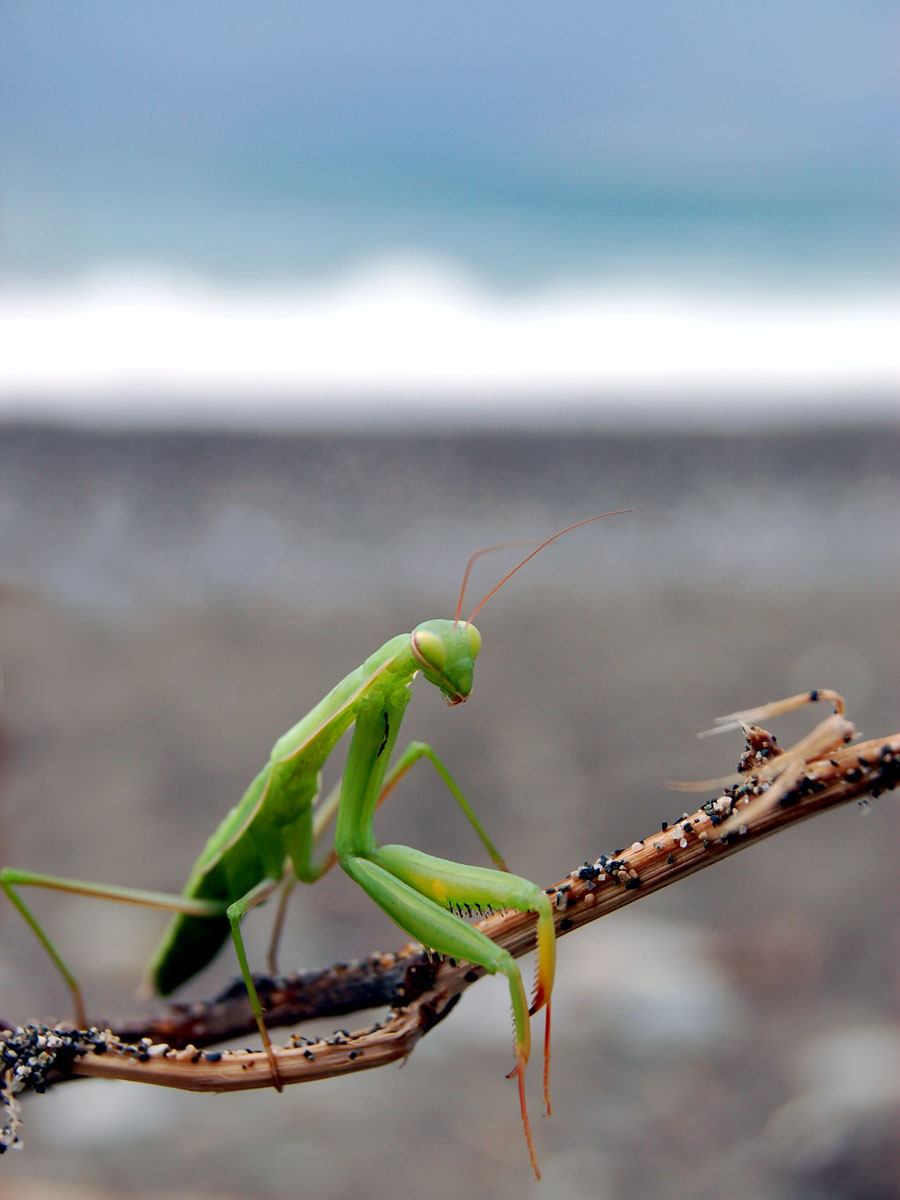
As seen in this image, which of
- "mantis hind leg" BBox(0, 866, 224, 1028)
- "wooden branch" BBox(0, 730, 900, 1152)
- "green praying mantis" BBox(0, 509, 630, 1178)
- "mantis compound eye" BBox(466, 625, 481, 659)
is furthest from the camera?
"mantis hind leg" BBox(0, 866, 224, 1028)

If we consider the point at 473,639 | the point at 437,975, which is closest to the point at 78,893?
the point at 437,975

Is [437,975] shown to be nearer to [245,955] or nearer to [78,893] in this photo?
[245,955]

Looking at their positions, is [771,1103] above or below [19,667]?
below

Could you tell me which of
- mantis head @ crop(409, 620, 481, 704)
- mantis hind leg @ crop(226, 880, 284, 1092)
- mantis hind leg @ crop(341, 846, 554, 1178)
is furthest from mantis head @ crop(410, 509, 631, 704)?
mantis hind leg @ crop(226, 880, 284, 1092)

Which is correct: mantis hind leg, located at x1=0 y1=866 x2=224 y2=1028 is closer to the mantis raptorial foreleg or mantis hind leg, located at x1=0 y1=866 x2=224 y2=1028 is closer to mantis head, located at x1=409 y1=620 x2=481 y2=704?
the mantis raptorial foreleg

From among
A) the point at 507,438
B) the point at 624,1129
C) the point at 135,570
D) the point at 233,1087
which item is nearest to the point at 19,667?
the point at 135,570

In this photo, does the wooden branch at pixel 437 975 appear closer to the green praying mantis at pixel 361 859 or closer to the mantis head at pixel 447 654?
the green praying mantis at pixel 361 859

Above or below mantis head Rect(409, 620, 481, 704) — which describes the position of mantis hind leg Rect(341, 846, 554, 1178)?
below

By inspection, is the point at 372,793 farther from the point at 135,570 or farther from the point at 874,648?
the point at 135,570
